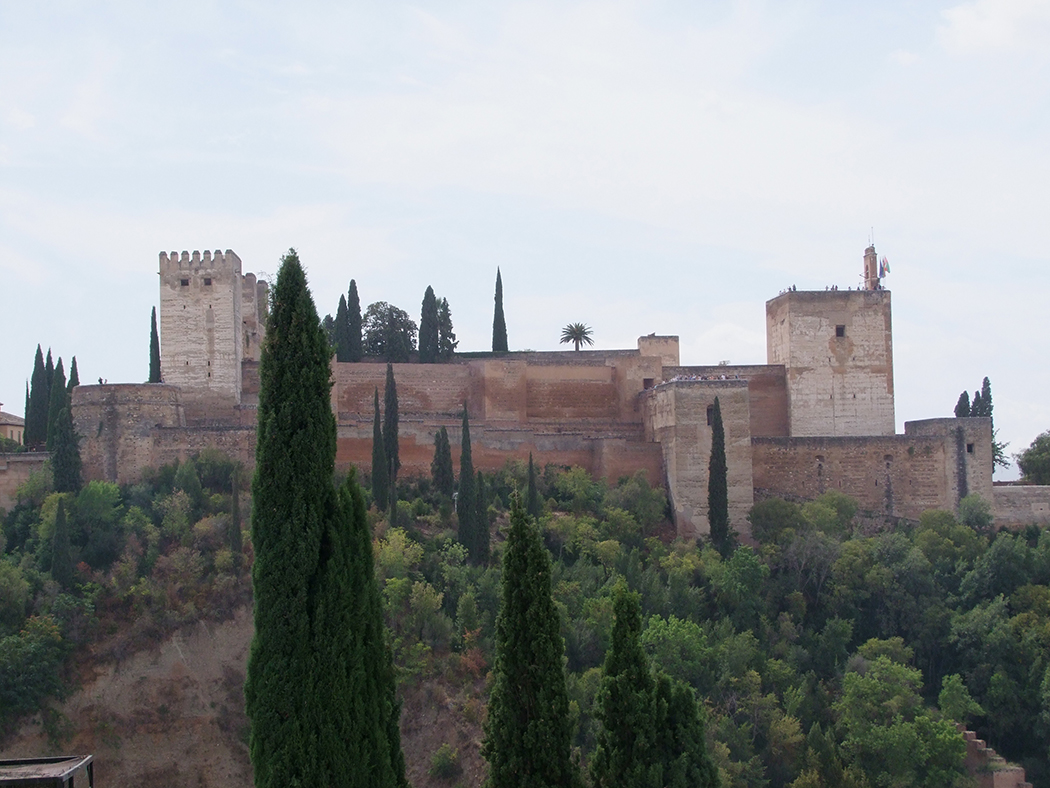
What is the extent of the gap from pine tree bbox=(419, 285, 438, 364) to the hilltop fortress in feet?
5.87

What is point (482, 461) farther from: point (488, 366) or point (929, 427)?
point (929, 427)

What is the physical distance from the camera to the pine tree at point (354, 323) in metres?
36.8

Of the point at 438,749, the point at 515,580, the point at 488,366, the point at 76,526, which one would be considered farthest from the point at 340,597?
the point at 488,366

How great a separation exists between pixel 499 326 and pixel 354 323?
5.52 m

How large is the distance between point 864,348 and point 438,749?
16649 mm

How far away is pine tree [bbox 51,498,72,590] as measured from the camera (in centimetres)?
2714

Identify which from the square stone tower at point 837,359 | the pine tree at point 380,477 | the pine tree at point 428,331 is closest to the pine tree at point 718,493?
the square stone tower at point 837,359

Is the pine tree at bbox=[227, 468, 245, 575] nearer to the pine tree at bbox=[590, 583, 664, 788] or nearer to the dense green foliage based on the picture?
the pine tree at bbox=[590, 583, 664, 788]

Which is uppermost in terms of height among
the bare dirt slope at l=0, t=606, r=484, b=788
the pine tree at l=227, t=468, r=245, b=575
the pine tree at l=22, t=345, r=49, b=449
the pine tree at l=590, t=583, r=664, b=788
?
the pine tree at l=22, t=345, r=49, b=449

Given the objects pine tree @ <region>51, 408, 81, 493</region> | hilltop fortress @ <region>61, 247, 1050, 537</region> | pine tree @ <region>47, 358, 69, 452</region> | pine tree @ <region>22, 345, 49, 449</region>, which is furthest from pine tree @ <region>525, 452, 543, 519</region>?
pine tree @ <region>22, 345, 49, 449</region>

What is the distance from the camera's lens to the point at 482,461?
3247 cm

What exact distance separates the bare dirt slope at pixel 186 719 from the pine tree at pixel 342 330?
1099cm

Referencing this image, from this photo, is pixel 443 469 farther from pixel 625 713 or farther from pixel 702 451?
pixel 625 713

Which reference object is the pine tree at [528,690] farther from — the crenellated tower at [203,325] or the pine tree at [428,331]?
the pine tree at [428,331]
